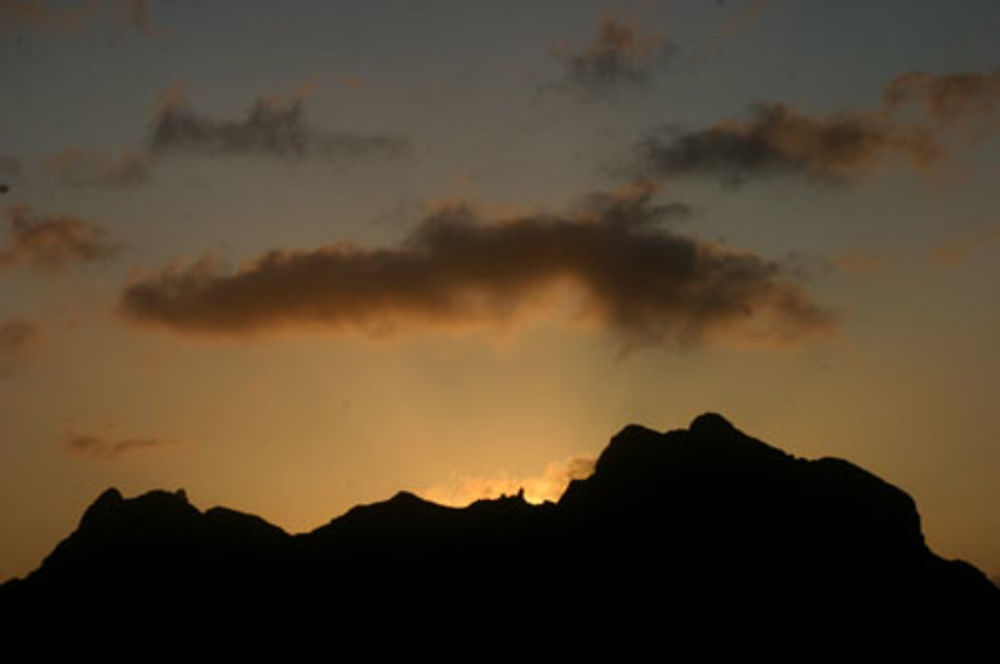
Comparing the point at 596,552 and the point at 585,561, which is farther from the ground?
the point at 596,552

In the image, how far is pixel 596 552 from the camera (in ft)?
504

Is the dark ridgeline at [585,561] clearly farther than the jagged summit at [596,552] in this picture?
No

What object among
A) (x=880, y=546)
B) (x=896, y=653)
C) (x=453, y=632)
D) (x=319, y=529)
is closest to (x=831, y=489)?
(x=880, y=546)

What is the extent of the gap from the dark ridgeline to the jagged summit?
0.20 metres

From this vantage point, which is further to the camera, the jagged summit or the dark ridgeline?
the jagged summit

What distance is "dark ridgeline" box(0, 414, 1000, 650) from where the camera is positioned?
146250mm

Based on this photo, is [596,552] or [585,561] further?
[596,552]

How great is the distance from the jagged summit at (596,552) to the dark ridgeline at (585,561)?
8.0 inches

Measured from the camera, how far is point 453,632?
146 meters

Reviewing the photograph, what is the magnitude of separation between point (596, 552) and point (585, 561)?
7.21 feet

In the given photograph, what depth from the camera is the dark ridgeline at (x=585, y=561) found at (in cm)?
14625

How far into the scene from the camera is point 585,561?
152500 mm

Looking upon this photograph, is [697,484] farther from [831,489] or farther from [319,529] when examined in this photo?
[319,529]

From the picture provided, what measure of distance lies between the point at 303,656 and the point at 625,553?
4324 cm
